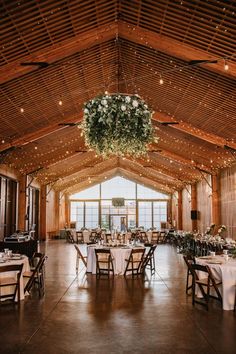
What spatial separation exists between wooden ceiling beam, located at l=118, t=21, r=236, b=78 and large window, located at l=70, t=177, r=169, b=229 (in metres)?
19.7

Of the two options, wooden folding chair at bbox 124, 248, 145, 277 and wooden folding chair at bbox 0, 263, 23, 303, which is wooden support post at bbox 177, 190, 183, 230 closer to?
wooden folding chair at bbox 124, 248, 145, 277

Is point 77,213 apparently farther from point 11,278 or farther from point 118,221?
point 11,278

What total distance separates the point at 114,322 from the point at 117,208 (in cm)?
2148

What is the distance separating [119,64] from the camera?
8.73 metres

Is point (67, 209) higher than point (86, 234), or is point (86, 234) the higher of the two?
point (67, 209)

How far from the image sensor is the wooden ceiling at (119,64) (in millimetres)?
6043

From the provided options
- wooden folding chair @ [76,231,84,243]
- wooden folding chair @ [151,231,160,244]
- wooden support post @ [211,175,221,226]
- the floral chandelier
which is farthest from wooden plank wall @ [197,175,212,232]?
the floral chandelier

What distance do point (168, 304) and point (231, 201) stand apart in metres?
7.85

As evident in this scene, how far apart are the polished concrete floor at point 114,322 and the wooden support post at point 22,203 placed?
27.3 ft

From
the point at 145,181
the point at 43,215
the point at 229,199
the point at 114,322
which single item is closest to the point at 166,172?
the point at 145,181

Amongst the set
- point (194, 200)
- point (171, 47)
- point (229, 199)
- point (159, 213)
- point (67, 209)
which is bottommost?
point (159, 213)

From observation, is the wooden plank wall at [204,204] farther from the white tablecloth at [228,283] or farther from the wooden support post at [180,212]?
the white tablecloth at [228,283]

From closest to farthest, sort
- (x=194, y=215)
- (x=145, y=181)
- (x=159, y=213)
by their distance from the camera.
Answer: (x=194, y=215) < (x=145, y=181) < (x=159, y=213)

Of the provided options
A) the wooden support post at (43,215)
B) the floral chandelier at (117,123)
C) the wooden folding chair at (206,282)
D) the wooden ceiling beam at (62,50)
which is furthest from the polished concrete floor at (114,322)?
the wooden support post at (43,215)
